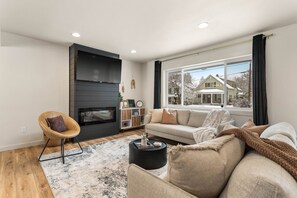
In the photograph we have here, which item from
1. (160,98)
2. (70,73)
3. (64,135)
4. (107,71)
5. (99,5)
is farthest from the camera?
(160,98)

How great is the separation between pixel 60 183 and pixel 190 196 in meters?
1.94

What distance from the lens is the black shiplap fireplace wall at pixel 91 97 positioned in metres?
Result: 3.71

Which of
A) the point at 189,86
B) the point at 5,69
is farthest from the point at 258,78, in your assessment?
the point at 5,69

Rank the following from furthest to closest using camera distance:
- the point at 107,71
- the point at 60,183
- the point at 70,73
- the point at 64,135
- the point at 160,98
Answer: the point at 160,98
the point at 107,71
the point at 70,73
the point at 64,135
the point at 60,183

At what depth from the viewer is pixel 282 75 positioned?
2734 millimetres

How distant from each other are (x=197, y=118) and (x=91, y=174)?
255 cm

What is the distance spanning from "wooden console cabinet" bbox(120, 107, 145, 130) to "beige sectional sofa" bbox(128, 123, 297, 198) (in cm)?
383

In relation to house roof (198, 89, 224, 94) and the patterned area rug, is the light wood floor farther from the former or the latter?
house roof (198, 89, 224, 94)

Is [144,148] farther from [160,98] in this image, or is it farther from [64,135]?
[160,98]

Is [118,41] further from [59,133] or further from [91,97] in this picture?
[59,133]

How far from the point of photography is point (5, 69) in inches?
121

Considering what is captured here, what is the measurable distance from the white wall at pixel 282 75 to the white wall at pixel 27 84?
4.51 m

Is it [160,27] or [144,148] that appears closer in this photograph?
[144,148]

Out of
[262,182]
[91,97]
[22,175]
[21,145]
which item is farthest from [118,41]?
[262,182]
